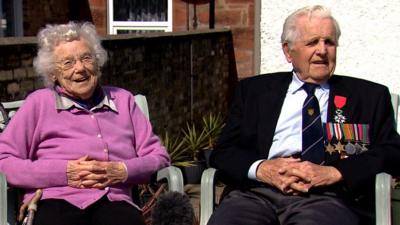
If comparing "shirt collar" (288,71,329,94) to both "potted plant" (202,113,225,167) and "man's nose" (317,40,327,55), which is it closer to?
"man's nose" (317,40,327,55)

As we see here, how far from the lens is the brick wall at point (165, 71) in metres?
5.22

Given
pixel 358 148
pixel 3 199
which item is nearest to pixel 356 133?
pixel 358 148

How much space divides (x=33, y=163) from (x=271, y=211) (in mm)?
1082

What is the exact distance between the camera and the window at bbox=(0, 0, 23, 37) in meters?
9.73

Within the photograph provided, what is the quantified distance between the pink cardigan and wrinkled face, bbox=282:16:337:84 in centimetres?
79

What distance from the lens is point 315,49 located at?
3623 millimetres

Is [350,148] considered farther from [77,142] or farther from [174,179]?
[77,142]

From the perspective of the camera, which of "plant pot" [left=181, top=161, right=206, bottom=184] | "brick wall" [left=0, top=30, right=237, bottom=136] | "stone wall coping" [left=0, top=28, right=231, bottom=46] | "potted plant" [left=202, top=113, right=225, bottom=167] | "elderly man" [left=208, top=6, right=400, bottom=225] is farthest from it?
"potted plant" [left=202, top=113, right=225, bottom=167]

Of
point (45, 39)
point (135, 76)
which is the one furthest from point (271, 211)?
point (135, 76)

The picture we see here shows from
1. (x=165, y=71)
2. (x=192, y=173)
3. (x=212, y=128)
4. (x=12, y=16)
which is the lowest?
(x=192, y=173)

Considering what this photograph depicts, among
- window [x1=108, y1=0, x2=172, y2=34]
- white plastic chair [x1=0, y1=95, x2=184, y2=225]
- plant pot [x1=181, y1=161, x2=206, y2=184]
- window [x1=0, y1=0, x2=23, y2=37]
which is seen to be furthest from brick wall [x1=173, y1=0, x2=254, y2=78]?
white plastic chair [x1=0, y1=95, x2=184, y2=225]

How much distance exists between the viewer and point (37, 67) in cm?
376

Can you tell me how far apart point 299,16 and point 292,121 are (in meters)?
0.49

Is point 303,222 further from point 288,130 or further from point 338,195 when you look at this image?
point 288,130
